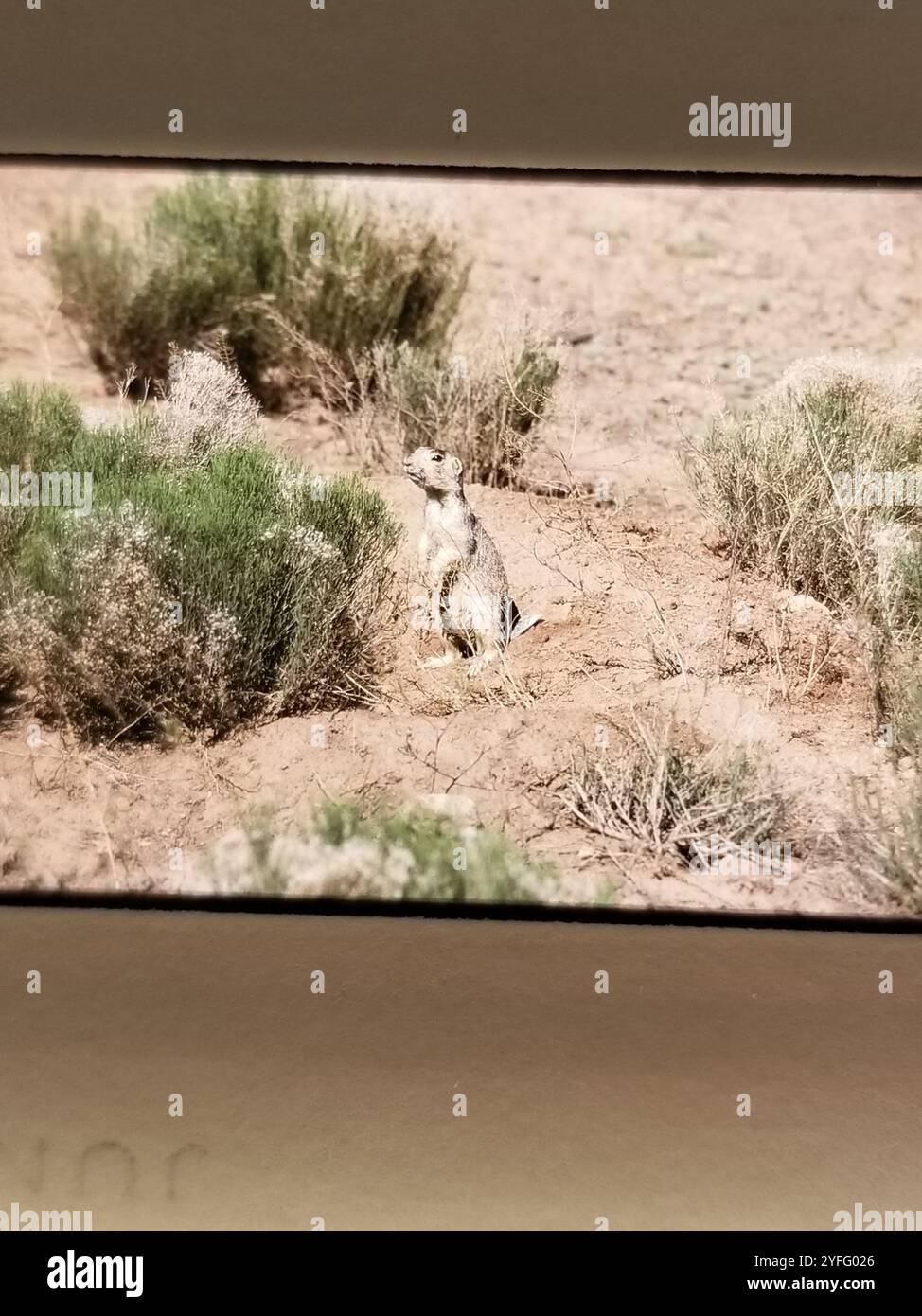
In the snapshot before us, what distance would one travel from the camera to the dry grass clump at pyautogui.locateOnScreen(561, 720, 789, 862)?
471 cm

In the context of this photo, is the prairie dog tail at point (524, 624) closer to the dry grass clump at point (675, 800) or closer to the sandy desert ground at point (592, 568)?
the sandy desert ground at point (592, 568)

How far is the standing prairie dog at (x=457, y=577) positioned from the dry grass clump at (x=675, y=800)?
2.14ft

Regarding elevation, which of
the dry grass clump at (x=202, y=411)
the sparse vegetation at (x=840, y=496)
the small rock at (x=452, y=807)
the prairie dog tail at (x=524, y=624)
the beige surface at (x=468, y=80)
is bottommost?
the small rock at (x=452, y=807)

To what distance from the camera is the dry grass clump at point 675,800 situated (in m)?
4.71

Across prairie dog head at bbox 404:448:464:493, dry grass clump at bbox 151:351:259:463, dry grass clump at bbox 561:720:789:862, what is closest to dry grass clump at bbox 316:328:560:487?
prairie dog head at bbox 404:448:464:493

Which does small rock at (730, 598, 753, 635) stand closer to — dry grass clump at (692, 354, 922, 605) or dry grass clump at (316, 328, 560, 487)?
dry grass clump at (692, 354, 922, 605)

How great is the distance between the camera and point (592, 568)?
5.21m

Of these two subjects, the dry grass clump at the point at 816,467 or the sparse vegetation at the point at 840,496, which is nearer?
the sparse vegetation at the point at 840,496

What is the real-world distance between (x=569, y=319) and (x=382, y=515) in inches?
43.3

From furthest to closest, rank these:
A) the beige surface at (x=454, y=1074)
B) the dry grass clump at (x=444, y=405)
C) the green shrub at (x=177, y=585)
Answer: the dry grass clump at (x=444, y=405) < the green shrub at (x=177, y=585) < the beige surface at (x=454, y=1074)

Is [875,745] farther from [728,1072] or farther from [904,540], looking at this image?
[728,1072]

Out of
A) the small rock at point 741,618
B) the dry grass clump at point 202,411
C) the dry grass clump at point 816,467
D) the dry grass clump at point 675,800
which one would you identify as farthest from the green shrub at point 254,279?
the dry grass clump at point 675,800

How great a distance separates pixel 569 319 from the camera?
5352mm
